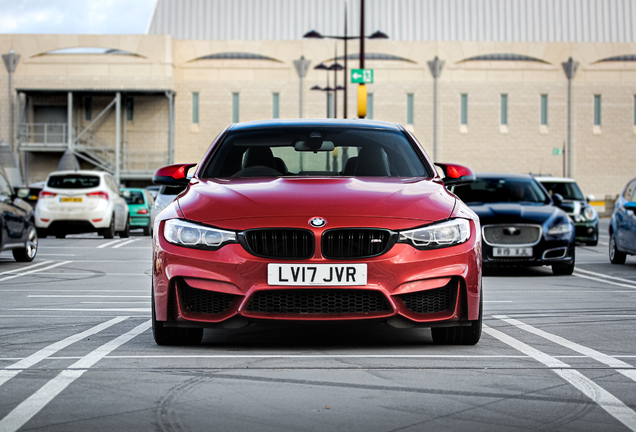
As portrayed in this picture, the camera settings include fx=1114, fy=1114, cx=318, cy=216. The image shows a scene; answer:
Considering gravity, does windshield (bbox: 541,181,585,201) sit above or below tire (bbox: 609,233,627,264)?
above

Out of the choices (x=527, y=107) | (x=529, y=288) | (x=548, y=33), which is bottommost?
(x=529, y=288)

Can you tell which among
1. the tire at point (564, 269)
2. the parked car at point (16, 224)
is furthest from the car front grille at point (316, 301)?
the parked car at point (16, 224)

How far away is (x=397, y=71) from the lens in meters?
69.9

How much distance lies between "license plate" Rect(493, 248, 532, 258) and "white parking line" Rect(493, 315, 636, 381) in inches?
249

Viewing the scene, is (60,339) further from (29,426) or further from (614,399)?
(614,399)

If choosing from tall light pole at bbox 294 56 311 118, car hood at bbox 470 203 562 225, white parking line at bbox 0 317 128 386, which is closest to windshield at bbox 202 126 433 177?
white parking line at bbox 0 317 128 386

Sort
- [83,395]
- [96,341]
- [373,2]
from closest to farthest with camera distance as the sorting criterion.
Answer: [83,395]
[96,341]
[373,2]

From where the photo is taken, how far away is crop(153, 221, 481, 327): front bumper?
6.89 meters

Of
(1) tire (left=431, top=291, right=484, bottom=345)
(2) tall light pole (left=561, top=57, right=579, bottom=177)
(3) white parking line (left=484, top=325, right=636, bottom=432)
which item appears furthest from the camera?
(2) tall light pole (left=561, top=57, right=579, bottom=177)

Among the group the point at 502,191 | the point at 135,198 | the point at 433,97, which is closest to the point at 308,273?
the point at 502,191

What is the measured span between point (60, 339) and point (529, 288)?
6771 millimetres

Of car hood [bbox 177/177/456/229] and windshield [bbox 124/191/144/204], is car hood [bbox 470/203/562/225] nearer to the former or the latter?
car hood [bbox 177/177/456/229]

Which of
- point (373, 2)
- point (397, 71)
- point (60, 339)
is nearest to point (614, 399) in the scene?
point (60, 339)

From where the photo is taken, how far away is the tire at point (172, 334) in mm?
7367
